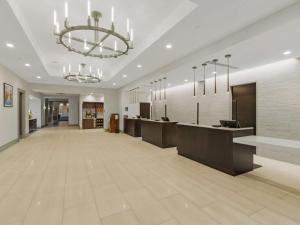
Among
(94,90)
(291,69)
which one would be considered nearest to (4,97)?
(94,90)

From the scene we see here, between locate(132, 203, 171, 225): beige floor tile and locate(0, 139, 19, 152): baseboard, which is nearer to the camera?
locate(132, 203, 171, 225): beige floor tile

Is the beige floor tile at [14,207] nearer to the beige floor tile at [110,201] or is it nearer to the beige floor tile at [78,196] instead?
the beige floor tile at [78,196]

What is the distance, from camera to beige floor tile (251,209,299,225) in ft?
6.48

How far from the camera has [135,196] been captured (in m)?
2.59

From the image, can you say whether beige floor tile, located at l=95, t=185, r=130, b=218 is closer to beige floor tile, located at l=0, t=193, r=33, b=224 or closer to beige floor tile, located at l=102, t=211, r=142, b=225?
beige floor tile, located at l=102, t=211, r=142, b=225

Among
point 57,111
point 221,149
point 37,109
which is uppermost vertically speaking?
point 37,109

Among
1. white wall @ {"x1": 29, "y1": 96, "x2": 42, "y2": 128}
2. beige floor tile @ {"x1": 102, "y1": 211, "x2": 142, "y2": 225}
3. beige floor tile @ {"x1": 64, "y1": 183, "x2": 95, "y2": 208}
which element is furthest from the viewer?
white wall @ {"x1": 29, "y1": 96, "x2": 42, "y2": 128}

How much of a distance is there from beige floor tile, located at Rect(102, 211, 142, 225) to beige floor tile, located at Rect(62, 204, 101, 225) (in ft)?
0.36

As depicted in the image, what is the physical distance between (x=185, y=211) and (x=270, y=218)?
1.09m

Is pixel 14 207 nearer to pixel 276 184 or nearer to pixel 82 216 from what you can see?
pixel 82 216

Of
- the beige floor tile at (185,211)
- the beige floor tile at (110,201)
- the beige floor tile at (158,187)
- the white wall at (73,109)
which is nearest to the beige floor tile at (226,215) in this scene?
the beige floor tile at (185,211)

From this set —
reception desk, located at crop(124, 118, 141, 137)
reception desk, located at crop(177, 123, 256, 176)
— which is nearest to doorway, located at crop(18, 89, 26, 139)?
reception desk, located at crop(124, 118, 141, 137)

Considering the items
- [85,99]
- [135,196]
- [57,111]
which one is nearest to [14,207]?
[135,196]

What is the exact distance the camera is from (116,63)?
7.06 metres
